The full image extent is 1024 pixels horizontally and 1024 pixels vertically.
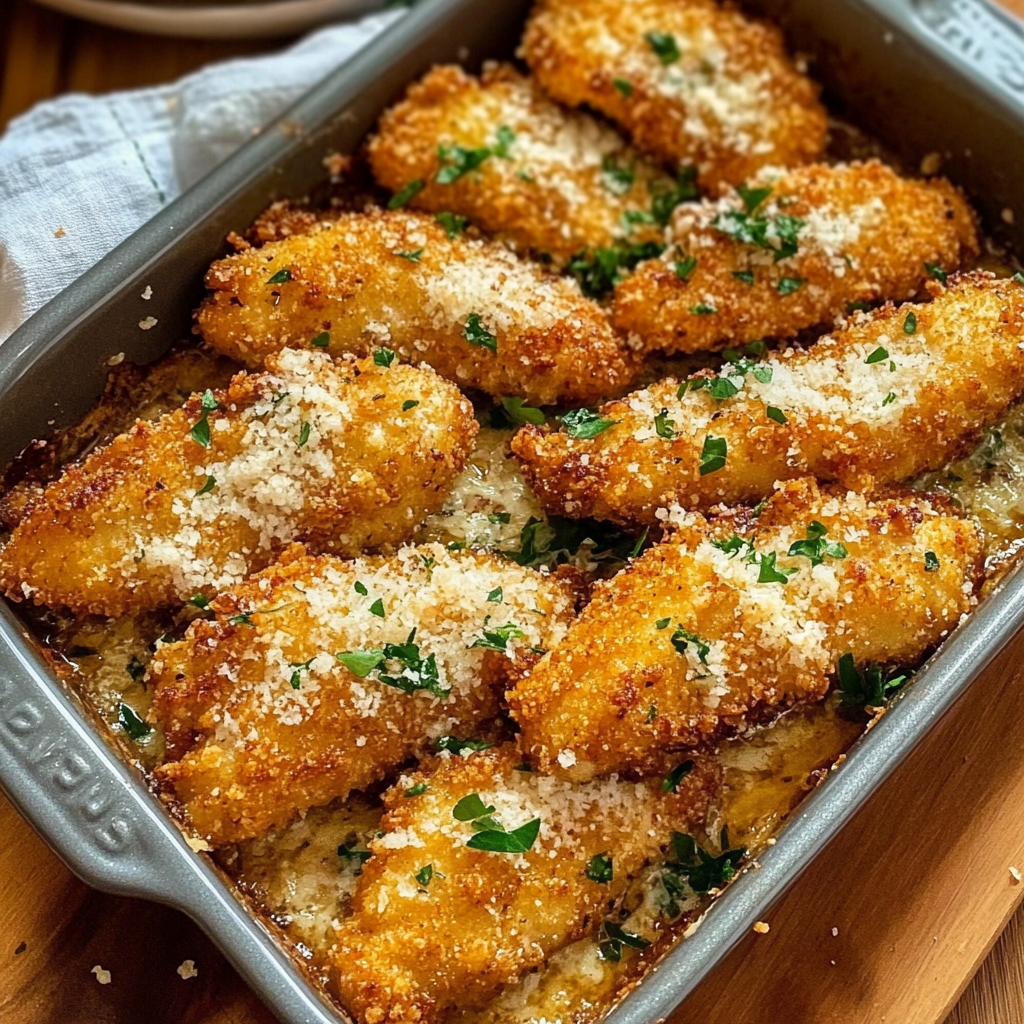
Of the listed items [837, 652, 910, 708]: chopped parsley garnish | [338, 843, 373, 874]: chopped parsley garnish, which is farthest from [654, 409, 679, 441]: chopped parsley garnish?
[338, 843, 373, 874]: chopped parsley garnish

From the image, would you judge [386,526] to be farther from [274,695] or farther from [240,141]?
[240,141]

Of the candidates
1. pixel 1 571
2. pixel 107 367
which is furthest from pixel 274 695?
pixel 107 367

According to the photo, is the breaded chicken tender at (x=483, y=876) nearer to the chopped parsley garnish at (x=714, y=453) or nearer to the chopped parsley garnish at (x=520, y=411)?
the chopped parsley garnish at (x=714, y=453)

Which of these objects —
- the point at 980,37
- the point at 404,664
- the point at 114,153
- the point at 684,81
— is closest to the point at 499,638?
the point at 404,664

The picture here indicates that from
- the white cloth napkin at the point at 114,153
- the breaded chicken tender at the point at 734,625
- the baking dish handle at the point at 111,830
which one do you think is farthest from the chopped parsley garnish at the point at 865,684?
the white cloth napkin at the point at 114,153

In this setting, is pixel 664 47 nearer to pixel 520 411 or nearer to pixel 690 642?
pixel 520 411
